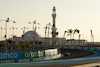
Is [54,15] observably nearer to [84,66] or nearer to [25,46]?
[25,46]

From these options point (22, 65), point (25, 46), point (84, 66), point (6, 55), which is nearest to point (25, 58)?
point (6, 55)

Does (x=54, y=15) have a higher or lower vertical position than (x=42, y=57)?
higher

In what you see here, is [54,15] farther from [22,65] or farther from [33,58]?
[22,65]

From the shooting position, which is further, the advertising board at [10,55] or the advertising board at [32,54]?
the advertising board at [32,54]

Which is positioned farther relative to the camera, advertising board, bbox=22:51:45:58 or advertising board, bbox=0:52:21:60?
advertising board, bbox=22:51:45:58

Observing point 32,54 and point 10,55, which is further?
point 32,54

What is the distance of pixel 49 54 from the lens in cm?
3938

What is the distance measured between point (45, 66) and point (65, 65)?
2704mm

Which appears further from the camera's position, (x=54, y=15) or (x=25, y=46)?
(x=54, y=15)

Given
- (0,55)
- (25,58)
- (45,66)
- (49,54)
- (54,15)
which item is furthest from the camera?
(54,15)

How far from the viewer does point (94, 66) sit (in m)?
22.2

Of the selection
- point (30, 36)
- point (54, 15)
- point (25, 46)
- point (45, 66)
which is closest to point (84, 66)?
point (45, 66)

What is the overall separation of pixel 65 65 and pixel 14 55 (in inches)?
588

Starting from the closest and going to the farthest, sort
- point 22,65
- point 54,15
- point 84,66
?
point 22,65, point 84,66, point 54,15
